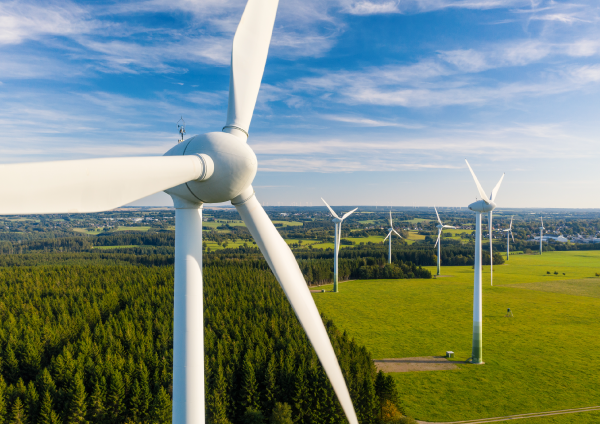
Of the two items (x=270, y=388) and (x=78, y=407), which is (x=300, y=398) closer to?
(x=270, y=388)

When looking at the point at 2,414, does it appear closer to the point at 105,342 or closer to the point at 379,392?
the point at 105,342

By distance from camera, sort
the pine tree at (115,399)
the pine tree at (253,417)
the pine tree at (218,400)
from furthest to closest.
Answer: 1. the pine tree at (115,399)
2. the pine tree at (253,417)
3. the pine tree at (218,400)

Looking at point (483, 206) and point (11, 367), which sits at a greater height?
point (483, 206)

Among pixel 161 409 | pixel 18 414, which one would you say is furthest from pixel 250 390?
Result: pixel 18 414

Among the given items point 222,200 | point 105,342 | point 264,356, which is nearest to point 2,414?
point 105,342

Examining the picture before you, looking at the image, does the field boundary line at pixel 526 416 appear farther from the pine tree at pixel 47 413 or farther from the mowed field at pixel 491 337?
the pine tree at pixel 47 413

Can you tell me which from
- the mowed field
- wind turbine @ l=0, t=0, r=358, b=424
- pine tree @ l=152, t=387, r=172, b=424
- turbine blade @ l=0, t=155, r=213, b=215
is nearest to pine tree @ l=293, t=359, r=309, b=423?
the mowed field

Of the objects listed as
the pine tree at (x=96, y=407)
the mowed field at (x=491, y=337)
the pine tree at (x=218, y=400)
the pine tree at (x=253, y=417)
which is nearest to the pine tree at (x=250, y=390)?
the pine tree at (x=253, y=417)
